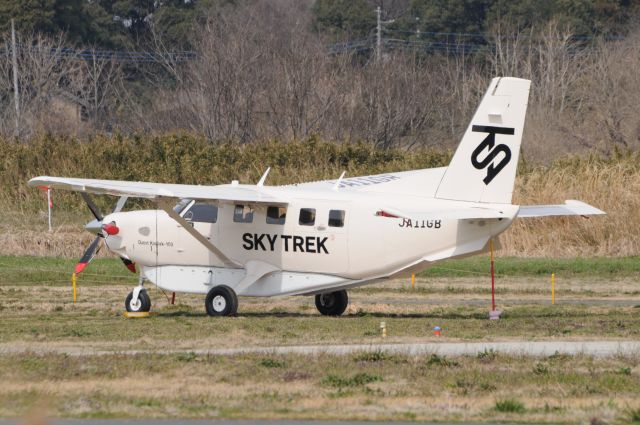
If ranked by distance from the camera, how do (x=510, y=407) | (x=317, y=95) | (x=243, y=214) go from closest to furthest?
(x=510, y=407) → (x=243, y=214) → (x=317, y=95)

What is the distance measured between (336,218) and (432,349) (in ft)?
16.6

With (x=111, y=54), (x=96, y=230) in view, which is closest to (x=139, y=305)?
(x=96, y=230)

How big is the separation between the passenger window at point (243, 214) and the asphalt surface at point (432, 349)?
207 inches

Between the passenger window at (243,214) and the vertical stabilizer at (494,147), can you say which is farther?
the passenger window at (243,214)

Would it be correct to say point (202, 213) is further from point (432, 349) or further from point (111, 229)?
point (432, 349)

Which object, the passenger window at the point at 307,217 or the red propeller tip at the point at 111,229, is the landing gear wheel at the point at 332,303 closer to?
the passenger window at the point at 307,217

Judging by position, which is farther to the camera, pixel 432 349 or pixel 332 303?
pixel 332 303

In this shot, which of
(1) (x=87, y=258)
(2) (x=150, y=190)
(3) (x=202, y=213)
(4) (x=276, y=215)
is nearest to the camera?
(2) (x=150, y=190)

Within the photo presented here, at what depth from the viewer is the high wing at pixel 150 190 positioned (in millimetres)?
20672

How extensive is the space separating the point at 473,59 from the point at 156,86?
21028mm

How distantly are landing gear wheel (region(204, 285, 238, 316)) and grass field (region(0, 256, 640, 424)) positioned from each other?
350mm

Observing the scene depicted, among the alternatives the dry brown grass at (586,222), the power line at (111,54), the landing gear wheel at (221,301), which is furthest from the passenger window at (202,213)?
the power line at (111,54)

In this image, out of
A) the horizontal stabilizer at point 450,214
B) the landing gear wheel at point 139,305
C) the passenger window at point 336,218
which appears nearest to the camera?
the horizontal stabilizer at point 450,214

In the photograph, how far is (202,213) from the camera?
22328 millimetres
